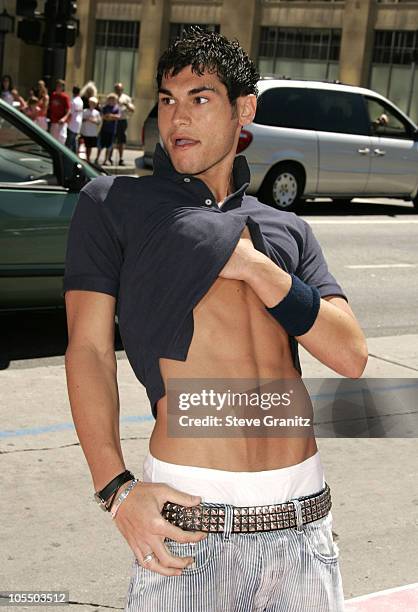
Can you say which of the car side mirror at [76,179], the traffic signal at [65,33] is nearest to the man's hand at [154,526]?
the car side mirror at [76,179]

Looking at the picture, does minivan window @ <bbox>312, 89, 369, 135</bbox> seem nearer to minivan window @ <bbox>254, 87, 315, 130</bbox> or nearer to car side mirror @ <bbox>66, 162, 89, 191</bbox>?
minivan window @ <bbox>254, 87, 315, 130</bbox>

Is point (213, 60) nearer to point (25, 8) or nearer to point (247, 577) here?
point (247, 577)

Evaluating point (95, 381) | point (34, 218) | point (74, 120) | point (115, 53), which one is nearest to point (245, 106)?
point (95, 381)

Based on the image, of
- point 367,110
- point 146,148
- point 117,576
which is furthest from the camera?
point 367,110

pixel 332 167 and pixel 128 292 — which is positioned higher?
pixel 128 292

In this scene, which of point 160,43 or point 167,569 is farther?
point 160,43

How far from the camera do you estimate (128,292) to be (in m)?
2.41

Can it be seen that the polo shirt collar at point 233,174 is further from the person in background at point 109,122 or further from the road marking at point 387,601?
the person in background at point 109,122

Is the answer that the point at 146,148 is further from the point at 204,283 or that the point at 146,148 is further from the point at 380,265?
the point at 204,283

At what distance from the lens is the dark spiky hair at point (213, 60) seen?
98.0 inches

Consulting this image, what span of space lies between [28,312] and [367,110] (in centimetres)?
1147

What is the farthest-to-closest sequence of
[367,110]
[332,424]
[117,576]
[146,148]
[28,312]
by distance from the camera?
1. [367,110]
2. [146,148]
3. [28,312]
4. [332,424]
5. [117,576]

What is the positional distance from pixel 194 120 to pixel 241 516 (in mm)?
836

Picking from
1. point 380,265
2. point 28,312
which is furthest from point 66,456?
point 380,265
